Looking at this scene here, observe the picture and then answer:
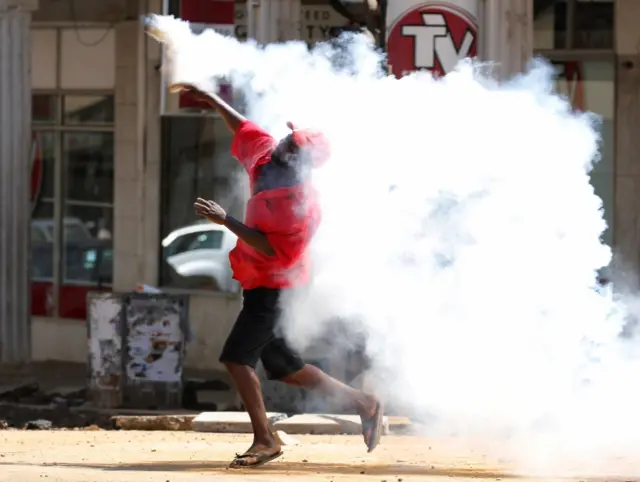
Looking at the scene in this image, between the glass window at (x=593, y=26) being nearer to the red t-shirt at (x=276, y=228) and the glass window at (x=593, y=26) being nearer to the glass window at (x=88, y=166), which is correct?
the glass window at (x=88, y=166)

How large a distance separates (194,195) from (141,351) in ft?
10.3

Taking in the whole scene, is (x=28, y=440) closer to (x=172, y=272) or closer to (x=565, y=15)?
(x=172, y=272)

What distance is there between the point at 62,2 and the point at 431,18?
6.65 metres

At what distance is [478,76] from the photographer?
33.9ft

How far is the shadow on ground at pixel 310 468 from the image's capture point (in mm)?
7848

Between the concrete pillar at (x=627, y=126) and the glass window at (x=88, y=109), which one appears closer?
the concrete pillar at (x=627, y=126)

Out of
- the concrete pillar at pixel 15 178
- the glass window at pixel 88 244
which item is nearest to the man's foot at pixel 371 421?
the concrete pillar at pixel 15 178

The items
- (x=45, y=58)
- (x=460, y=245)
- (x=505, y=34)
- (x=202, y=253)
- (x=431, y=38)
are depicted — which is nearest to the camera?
(x=460, y=245)

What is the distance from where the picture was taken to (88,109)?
17625 mm

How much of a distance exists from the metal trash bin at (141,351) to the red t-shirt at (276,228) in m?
6.07

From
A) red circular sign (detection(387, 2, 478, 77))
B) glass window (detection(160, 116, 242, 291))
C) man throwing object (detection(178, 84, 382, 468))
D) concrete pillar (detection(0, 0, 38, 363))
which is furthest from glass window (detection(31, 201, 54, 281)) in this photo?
man throwing object (detection(178, 84, 382, 468))

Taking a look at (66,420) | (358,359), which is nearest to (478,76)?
(358,359)

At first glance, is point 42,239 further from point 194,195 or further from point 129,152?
point 194,195

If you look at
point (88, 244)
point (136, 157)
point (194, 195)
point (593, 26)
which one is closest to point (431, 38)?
point (593, 26)
